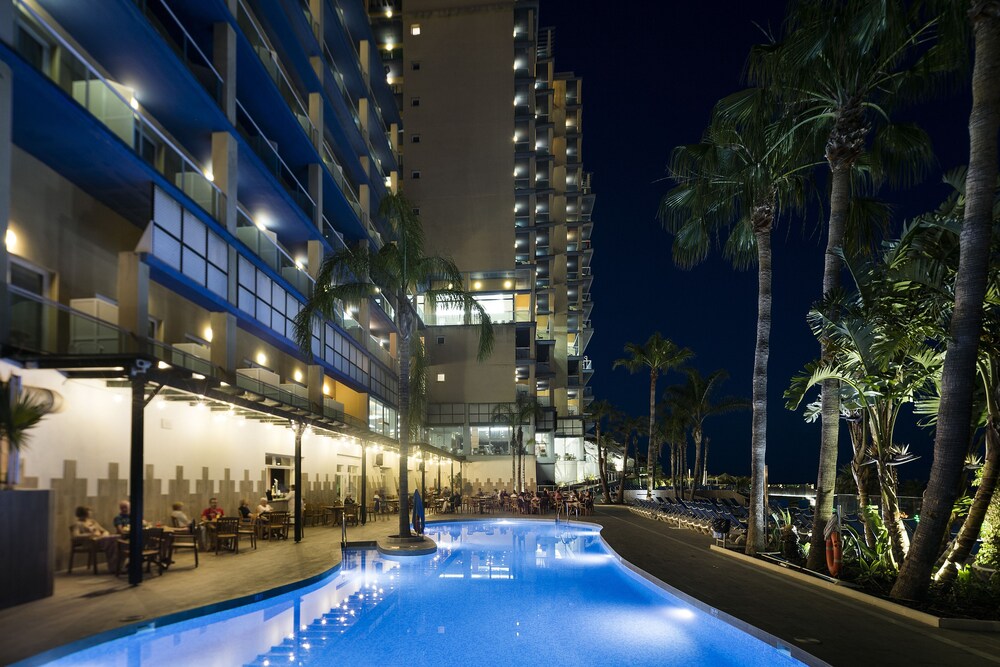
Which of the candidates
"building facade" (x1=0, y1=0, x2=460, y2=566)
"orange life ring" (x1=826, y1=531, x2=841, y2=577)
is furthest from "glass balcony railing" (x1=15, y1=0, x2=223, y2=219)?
"orange life ring" (x1=826, y1=531, x2=841, y2=577)

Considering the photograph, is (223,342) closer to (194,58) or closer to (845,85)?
(194,58)

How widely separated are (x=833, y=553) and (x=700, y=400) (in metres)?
35.3

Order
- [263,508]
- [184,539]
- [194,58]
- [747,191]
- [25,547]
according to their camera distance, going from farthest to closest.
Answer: [194,58], [263,508], [184,539], [747,191], [25,547]

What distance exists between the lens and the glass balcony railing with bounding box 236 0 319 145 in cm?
2272

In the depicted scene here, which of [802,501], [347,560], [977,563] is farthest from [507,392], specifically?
[977,563]

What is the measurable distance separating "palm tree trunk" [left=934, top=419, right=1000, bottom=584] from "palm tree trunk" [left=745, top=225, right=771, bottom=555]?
18.2ft

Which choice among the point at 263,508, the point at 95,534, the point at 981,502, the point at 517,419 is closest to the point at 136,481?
the point at 95,534

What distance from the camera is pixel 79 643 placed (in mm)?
7719

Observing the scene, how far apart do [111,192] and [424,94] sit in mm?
48140

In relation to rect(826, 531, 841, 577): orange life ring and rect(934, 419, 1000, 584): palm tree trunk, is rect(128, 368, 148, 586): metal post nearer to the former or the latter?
rect(826, 531, 841, 577): orange life ring

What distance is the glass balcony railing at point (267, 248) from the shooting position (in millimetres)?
22236

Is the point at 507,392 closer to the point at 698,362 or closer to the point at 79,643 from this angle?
the point at 79,643

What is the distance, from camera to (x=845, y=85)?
37.2 feet

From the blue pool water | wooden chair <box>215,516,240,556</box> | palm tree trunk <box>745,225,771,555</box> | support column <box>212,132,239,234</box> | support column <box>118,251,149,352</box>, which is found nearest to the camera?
the blue pool water
